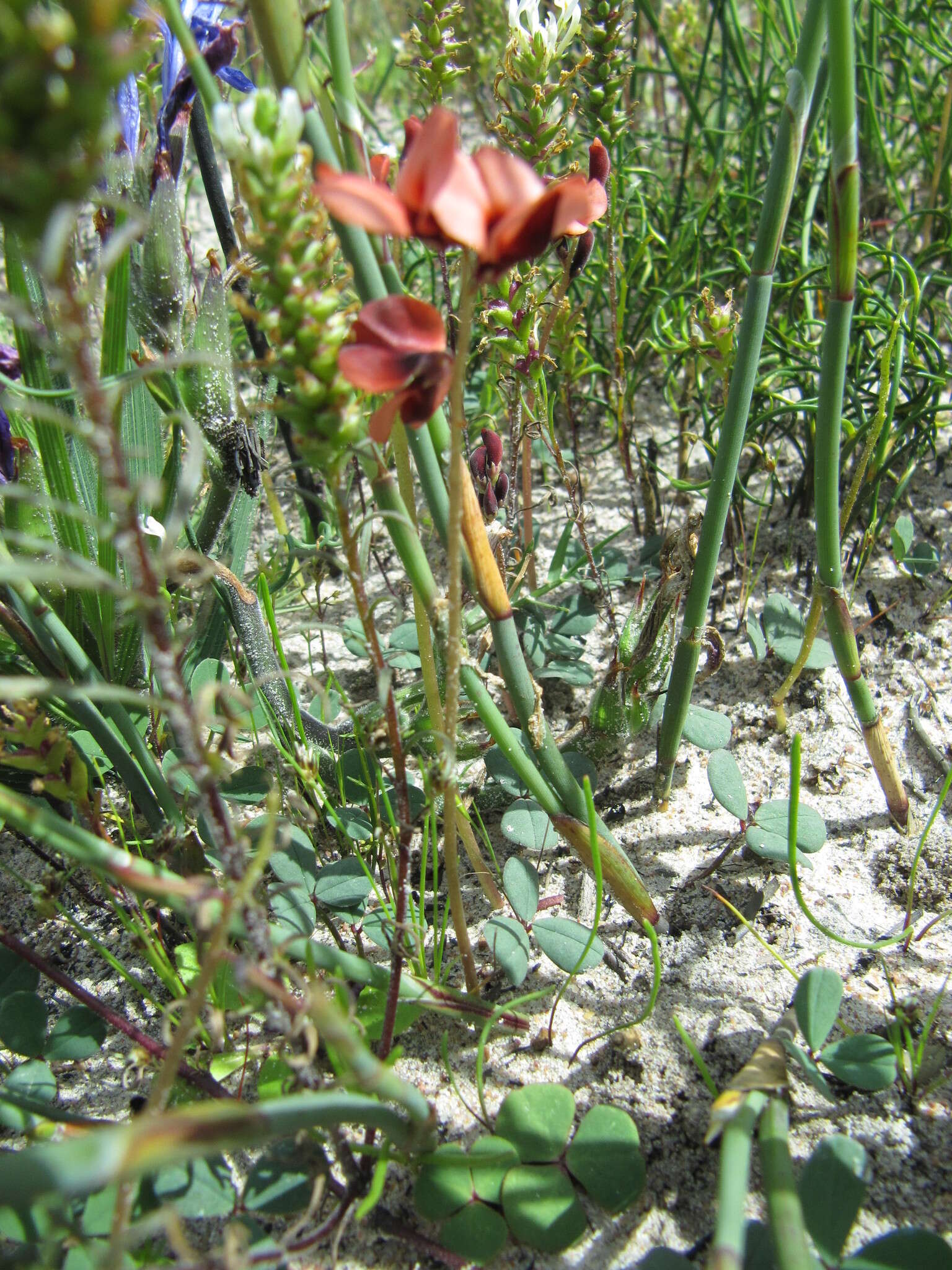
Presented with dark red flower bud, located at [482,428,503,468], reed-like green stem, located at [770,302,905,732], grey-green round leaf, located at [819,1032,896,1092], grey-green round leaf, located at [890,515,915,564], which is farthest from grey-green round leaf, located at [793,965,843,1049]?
grey-green round leaf, located at [890,515,915,564]

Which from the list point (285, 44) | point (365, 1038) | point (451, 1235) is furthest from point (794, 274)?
point (451, 1235)

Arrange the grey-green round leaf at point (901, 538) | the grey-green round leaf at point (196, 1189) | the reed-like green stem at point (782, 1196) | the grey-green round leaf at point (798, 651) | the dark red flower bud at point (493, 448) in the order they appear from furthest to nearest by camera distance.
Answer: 1. the grey-green round leaf at point (901, 538)
2. the grey-green round leaf at point (798, 651)
3. the dark red flower bud at point (493, 448)
4. the grey-green round leaf at point (196, 1189)
5. the reed-like green stem at point (782, 1196)

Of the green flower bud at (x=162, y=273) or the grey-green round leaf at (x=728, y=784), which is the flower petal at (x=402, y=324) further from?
the grey-green round leaf at (x=728, y=784)

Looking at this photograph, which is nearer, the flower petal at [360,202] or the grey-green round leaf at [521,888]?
the flower petal at [360,202]

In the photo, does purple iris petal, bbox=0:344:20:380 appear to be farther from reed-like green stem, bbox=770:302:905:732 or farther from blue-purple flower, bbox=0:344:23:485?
reed-like green stem, bbox=770:302:905:732

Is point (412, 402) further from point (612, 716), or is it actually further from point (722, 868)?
point (722, 868)

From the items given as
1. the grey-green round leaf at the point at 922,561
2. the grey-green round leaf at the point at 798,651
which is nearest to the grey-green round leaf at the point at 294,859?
the grey-green round leaf at the point at 798,651

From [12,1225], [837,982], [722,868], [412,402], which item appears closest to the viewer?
[412,402]
